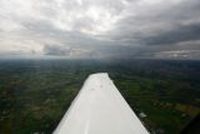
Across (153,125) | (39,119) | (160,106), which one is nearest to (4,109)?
(39,119)

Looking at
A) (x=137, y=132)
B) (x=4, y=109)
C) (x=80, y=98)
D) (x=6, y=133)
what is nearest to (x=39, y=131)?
(x=6, y=133)

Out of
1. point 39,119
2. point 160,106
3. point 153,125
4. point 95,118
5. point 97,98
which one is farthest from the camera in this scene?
point 160,106

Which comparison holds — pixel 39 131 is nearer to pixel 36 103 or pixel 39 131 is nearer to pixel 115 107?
pixel 36 103

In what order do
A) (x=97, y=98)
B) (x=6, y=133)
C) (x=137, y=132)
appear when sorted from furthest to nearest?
(x=6, y=133), (x=97, y=98), (x=137, y=132)

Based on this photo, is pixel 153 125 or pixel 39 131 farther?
pixel 153 125

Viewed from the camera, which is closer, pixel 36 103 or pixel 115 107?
pixel 115 107

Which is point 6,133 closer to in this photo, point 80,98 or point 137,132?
point 80,98

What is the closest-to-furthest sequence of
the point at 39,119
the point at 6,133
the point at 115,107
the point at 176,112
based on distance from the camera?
the point at 115,107
the point at 6,133
the point at 39,119
the point at 176,112

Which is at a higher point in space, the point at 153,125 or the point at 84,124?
the point at 84,124

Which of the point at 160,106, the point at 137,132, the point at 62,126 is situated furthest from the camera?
the point at 160,106
